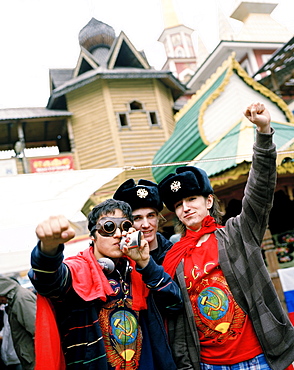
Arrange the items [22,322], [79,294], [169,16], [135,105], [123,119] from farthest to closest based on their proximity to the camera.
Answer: [169,16]
[135,105]
[123,119]
[22,322]
[79,294]

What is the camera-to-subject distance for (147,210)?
2688 mm

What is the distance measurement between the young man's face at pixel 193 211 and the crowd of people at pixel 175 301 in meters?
0.02

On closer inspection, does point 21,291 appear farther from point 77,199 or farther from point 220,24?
point 220,24

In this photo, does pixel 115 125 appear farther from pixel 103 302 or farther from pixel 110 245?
pixel 103 302

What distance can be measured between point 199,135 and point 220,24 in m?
25.1

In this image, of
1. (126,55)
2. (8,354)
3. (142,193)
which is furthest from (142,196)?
(126,55)

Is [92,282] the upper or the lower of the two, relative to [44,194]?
lower

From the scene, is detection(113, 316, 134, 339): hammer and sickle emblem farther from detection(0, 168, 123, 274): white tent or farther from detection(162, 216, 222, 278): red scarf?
detection(0, 168, 123, 274): white tent

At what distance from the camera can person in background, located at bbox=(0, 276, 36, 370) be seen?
436cm

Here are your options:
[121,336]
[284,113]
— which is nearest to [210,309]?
[121,336]

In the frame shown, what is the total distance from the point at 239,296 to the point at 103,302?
818mm

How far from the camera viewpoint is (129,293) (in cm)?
203

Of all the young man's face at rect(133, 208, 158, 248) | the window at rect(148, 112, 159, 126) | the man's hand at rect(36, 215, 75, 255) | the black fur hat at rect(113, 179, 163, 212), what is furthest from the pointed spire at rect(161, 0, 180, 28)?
the man's hand at rect(36, 215, 75, 255)

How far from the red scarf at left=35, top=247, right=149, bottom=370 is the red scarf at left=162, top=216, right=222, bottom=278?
272 millimetres
